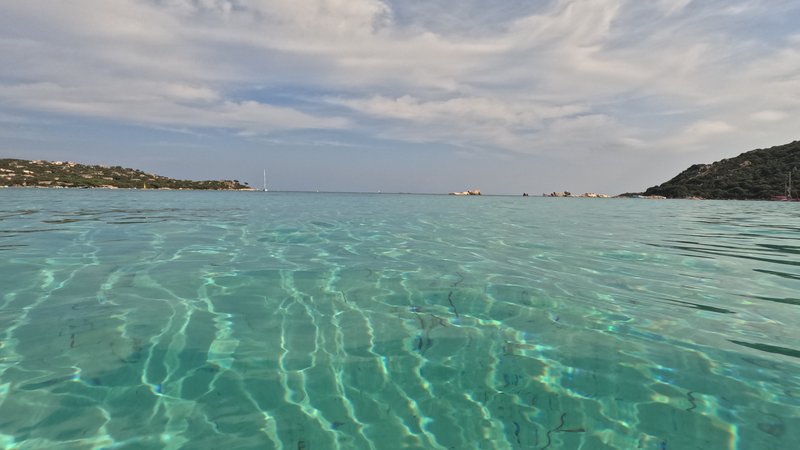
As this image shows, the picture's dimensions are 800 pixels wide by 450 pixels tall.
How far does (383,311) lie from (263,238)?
326 inches

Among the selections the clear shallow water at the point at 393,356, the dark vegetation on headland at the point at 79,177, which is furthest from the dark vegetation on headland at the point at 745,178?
the dark vegetation on headland at the point at 79,177

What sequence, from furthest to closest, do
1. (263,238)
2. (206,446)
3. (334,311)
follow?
(263,238) → (334,311) → (206,446)

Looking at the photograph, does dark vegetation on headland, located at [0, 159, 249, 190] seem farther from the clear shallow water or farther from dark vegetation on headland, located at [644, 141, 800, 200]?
dark vegetation on headland, located at [644, 141, 800, 200]

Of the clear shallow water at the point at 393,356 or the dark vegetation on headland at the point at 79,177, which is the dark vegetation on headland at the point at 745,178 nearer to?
the clear shallow water at the point at 393,356

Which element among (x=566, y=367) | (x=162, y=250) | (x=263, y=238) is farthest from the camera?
(x=263, y=238)

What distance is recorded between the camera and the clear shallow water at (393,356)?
9.62 ft

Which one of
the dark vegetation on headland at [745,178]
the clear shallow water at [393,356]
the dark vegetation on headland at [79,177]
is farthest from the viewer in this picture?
the dark vegetation on headland at [79,177]

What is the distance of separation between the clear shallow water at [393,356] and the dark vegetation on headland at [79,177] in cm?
12727

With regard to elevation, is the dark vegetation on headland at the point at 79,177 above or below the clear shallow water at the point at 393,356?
above

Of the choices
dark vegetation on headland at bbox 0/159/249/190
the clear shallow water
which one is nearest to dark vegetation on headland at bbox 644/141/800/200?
the clear shallow water

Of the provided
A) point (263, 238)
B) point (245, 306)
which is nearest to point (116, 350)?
point (245, 306)

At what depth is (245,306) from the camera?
18.5ft

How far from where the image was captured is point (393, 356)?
4.13 metres

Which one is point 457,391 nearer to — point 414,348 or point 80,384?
point 414,348
